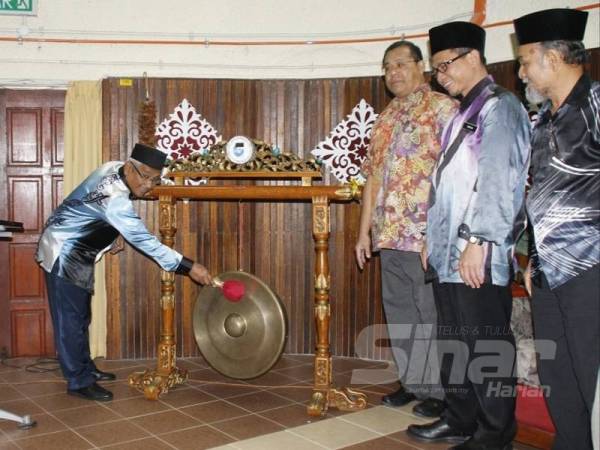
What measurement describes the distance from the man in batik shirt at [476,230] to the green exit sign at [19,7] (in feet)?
10.00

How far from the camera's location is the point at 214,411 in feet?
10.2

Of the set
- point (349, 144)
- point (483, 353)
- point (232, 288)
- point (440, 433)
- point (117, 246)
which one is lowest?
point (440, 433)

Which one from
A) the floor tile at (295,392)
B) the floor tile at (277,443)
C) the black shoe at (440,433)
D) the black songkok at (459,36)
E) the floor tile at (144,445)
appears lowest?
the floor tile at (295,392)

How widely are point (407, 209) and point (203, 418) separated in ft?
4.68

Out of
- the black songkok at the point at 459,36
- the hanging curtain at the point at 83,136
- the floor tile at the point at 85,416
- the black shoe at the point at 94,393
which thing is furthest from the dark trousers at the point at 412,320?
the hanging curtain at the point at 83,136

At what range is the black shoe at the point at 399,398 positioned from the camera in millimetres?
3170

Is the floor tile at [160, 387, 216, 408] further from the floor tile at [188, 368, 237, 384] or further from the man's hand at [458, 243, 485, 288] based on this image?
the man's hand at [458, 243, 485, 288]

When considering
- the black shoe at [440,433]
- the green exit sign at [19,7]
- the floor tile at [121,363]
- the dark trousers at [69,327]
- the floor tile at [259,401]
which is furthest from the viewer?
the green exit sign at [19,7]

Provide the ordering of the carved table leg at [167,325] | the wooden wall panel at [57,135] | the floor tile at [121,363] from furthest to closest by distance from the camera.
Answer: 1. the wooden wall panel at [57,135]
2. the floor tile at [121,363]
3. the carved table leg at [167,325]

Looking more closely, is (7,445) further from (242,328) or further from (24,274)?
(24,274)

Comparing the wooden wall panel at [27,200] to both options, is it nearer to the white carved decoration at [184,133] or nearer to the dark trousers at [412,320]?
the white carved decoration at [184,133]

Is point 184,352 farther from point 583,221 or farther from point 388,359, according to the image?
point 583,221

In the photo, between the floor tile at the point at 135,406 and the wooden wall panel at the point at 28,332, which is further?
the wooden wall panel at the point at 28,332

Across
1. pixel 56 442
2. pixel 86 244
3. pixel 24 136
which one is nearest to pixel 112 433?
pixel 56 442
